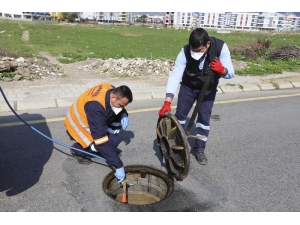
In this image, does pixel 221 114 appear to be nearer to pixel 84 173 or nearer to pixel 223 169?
pixel 223 169

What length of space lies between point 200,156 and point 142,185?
2.88 ft

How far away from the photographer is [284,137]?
15.7 ft

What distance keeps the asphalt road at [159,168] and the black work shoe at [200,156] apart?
0.20ft

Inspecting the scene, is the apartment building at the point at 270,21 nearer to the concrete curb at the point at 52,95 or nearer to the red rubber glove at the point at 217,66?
the concrete curb at the point at 52,95

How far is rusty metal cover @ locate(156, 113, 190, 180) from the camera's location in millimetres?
3049

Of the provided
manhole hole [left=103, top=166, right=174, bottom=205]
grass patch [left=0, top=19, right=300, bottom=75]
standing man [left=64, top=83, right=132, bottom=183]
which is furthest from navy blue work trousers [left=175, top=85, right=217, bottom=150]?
grass patch [left=0, top=19, right=300, bottom=75]

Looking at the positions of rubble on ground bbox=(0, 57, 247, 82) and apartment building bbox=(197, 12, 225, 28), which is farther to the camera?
apartment building bbox=(197, 12, 225, 28)

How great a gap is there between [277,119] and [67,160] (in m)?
4.06

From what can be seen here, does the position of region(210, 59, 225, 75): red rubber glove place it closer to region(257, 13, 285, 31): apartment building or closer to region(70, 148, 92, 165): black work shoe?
region(70, 148, 92, 165): black work shoe

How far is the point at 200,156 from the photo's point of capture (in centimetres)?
388

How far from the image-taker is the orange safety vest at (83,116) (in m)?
3.18

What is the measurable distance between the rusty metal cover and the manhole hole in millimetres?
225

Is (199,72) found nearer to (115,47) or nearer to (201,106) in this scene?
(201,106)

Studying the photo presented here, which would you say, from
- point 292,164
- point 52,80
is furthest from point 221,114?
point 52,80
